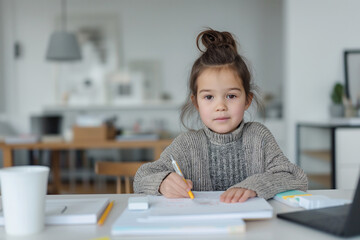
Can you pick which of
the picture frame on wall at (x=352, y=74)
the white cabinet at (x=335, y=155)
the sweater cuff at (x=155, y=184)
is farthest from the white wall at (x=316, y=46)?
the sweater cuff at (x=155, y=184)

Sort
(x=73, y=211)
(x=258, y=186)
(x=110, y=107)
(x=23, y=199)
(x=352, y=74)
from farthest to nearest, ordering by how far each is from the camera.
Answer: (x=110, y=107)
(x=352, y=74)
(x=258, y=186)
(x=73, y=211)
(x=23, y=199)

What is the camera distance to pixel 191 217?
2.27 ft

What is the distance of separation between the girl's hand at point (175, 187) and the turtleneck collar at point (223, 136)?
11.6 inches

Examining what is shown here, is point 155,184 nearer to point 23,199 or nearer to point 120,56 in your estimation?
point 23,199

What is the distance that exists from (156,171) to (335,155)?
2.21 metres

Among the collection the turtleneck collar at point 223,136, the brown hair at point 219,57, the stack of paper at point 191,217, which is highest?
the brown hair at point 219,57

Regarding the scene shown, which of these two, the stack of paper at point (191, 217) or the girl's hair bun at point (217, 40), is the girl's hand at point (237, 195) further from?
the girl's hair bun at point (217, 40)

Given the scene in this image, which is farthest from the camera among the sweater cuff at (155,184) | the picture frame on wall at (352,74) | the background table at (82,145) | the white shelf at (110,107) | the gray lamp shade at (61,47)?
the white shelf at (110,107)

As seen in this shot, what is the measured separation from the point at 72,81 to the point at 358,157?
3.73 m

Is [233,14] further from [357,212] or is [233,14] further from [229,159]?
[357,212]

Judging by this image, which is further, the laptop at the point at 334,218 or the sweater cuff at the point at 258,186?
the sweater cuff at the point at 258,186

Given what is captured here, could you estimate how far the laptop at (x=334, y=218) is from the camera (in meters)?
Answer: 0.61

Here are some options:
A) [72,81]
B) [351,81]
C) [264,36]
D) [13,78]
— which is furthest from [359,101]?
[13,78]

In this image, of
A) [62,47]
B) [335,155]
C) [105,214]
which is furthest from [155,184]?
[62,47]
